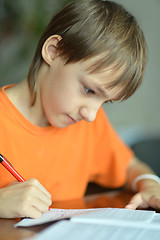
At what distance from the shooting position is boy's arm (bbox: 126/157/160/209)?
28.8 inches

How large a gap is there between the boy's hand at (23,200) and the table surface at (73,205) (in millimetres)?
22

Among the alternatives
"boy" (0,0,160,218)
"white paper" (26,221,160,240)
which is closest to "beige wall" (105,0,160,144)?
"boy" (0,0,160,218)

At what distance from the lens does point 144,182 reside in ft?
2.87

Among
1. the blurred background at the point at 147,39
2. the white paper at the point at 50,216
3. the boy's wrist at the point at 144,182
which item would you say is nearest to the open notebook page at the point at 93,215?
the white paper at the point at 50,216

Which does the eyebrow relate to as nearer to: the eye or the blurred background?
the eye

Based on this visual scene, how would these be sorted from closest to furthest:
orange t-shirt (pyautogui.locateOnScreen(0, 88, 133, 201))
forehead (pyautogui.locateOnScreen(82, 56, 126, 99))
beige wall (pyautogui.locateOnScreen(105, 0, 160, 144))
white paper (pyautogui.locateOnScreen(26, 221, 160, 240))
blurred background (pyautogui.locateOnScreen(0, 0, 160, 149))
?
white paper (pyautogui.locateOnScreen(26, 221, 160, 240)), forehead (pyautogui.locateOnScreen(82, 56, 126, 99)), orange t-shirt (pyautogui.locateOnScreen(0, 88, 133, 201)), blurred background (pyautogui.locateOnScreen(0, 0, 160, 149)), beige wall (pyautogui.locateOnScreen(105, 0, 160, 144))

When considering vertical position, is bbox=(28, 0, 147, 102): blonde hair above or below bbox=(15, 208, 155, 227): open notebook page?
above

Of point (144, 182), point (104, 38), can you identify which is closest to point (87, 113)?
point (104, 38)

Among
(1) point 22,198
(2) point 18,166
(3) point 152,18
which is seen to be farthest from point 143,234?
(3) point 152,18

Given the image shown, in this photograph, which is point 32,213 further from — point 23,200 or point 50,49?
point 50,49

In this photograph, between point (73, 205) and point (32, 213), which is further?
point (73, 205)

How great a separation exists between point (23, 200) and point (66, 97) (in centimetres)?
27

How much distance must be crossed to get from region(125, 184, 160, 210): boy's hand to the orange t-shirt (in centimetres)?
26

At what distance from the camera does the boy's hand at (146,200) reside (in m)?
0.72
